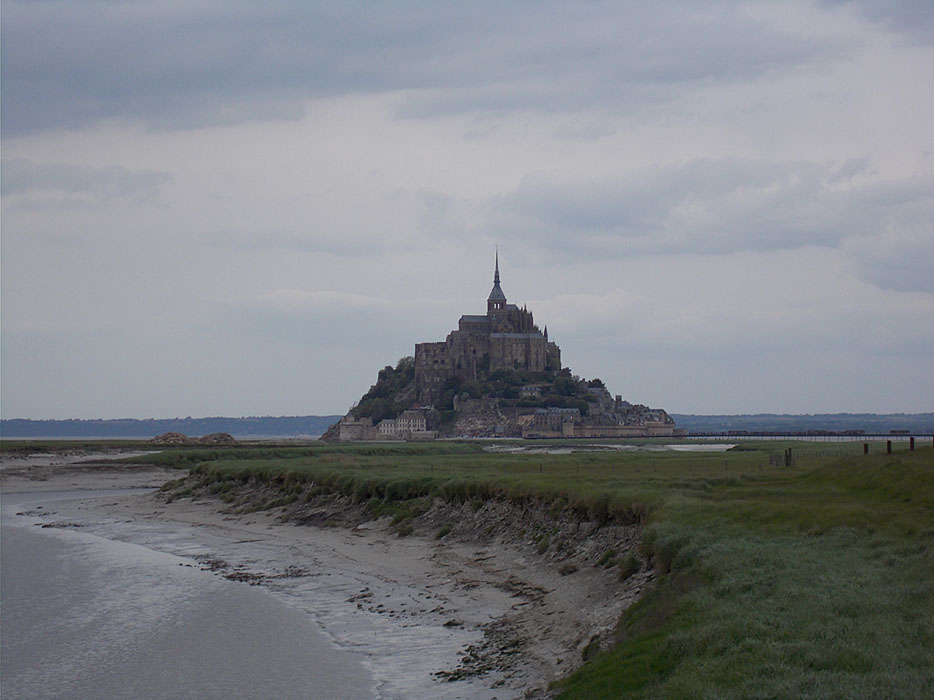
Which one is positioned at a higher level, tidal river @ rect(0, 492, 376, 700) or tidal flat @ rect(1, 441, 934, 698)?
tidal flat @ rect(1, 441, 934, 698)

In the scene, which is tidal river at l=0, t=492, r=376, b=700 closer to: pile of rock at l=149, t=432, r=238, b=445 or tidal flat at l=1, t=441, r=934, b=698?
tidal flat at l=1, t=441, r=934, b=698

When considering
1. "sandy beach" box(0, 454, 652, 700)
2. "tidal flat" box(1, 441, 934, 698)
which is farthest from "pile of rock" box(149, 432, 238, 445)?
"tidal flat" box(1, 441, 934, 698)

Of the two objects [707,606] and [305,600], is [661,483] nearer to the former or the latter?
[305,600]

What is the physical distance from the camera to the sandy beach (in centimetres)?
1694

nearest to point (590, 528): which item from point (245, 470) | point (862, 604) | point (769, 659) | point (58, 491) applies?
point (862, 604)

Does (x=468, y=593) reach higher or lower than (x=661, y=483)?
lower

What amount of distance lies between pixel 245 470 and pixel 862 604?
155ft

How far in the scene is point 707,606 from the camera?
14070mm

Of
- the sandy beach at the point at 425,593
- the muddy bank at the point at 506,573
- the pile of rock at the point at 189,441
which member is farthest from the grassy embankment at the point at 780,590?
the pile of rock at the point at 189,441

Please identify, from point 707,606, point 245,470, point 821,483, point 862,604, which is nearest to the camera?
point 862,604

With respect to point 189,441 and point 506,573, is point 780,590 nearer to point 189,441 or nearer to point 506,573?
point 506,573

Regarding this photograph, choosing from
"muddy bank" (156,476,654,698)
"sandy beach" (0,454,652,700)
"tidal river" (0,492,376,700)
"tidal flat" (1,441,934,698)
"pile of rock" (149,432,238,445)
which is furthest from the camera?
"pile of rock" (149,432,238,445)

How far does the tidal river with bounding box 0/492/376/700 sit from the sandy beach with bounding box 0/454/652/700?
0.82 metres

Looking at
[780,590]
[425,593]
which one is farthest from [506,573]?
[780,590]
